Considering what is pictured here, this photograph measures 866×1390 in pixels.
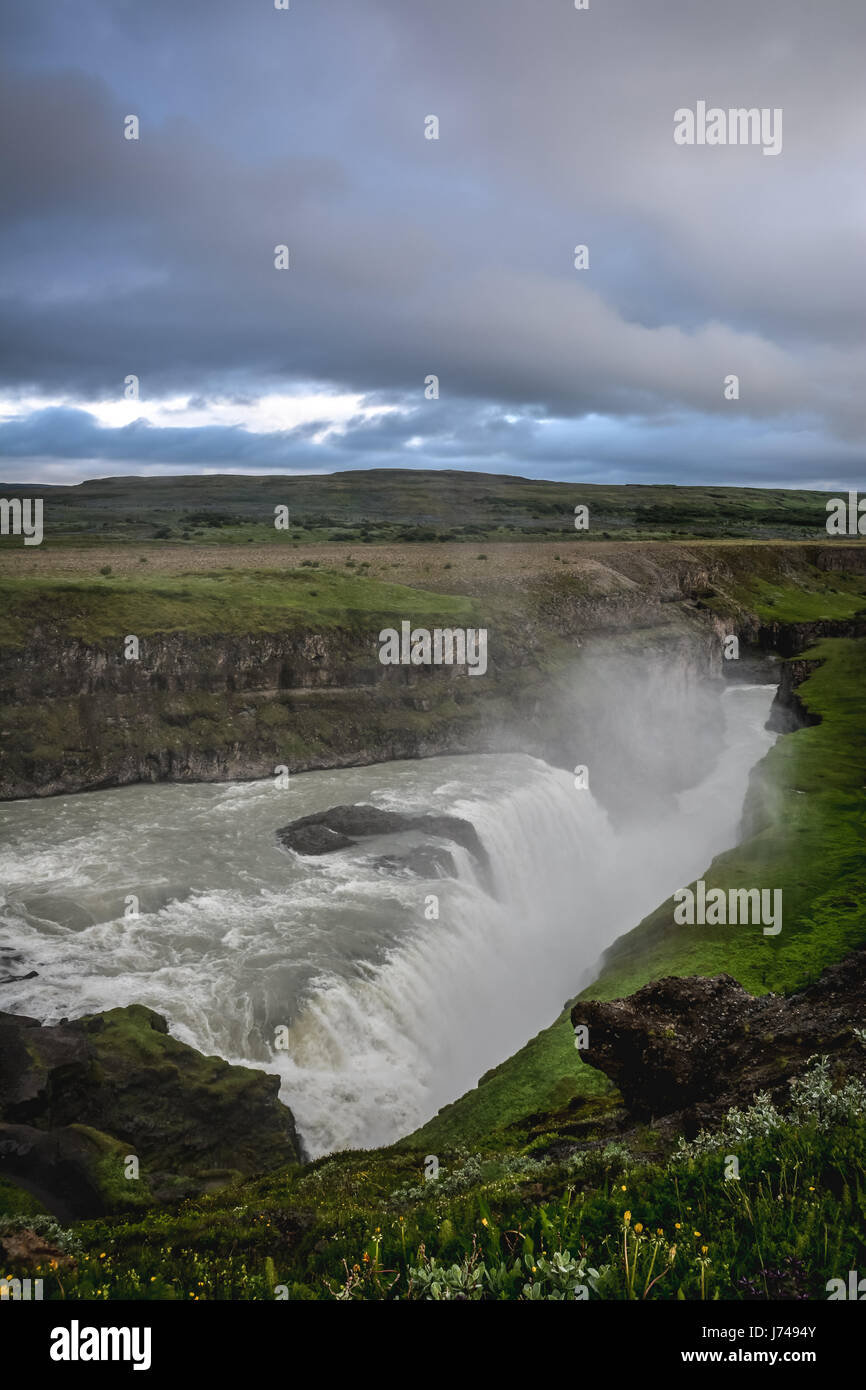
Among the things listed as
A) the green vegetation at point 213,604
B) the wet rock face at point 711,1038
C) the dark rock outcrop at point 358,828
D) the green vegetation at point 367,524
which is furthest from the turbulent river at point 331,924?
the green vegetation at point 367,524

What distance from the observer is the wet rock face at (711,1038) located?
45.5 feet

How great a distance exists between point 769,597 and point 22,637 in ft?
291

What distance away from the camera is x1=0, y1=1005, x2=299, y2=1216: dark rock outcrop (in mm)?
16141

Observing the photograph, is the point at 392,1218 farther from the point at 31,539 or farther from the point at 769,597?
the point at 769,597

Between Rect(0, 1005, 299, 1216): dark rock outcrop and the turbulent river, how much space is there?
1.92 m

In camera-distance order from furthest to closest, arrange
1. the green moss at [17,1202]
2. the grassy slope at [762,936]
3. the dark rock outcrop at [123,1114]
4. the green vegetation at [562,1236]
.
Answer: the grassy slope at [762,936], the dark rock outcrop at [123,1114], the green moss at [17,1202], the green vegetation at [562,1236]

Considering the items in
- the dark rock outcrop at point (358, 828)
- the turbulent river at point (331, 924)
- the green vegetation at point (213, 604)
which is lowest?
the turbulent river at point (331, 924)

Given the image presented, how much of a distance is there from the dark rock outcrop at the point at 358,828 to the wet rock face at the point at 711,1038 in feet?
62.2

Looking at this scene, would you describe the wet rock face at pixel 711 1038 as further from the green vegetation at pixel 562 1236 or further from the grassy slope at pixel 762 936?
the grassy slope at pixel 762 936

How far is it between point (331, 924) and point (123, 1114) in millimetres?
10521

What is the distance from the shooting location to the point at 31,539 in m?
90.7

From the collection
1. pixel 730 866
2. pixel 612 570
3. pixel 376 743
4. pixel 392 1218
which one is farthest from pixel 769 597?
pixel 392 1218

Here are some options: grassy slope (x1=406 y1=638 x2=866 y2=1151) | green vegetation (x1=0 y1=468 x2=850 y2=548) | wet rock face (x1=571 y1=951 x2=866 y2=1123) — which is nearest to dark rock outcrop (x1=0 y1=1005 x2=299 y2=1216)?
grassy slope (x1=406 y1=638 x2=866 y2=1151)

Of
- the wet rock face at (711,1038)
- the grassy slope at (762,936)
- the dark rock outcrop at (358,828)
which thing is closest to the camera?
the wet rock face at (711,1038)
